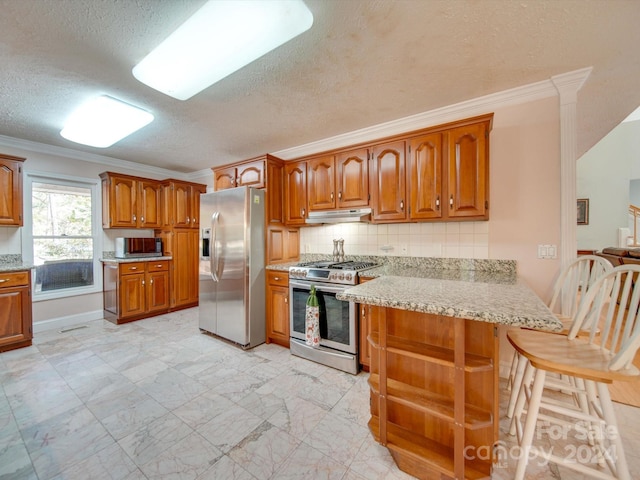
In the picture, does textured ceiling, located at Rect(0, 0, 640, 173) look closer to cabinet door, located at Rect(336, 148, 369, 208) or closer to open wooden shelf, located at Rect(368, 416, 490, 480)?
cabinet door, located at Rect(336, 148, 369, 208)

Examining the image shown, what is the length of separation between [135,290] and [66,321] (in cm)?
95

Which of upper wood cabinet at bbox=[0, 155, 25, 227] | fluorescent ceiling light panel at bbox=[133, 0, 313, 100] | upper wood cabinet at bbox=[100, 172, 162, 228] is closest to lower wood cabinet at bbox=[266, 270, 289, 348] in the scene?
fluorescent ceiling light panel at bbox=[133, 0, 313, 100]

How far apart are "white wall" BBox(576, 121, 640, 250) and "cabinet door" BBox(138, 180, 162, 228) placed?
9.70 m

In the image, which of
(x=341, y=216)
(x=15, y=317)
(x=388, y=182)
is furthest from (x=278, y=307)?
(x=15, y=317)

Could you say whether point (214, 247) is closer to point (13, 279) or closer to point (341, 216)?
point (341, 216)

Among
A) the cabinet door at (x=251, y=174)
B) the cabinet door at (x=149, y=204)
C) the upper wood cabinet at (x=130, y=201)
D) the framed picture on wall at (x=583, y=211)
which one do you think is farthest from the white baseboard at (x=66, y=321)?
the framed picture on wall at (x=583, y=211)

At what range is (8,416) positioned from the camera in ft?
5.99

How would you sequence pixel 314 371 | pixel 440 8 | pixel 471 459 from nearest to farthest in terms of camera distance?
1. pixel 471 459
2. pixel 440 8
3. pixel 314 371

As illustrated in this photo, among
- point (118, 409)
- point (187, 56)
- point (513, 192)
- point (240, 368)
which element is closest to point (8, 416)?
point (118, 409)

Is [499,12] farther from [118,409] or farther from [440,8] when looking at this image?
[118,409]

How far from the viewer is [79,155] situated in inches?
150

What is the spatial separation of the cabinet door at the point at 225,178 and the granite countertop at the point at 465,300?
254 centimetres

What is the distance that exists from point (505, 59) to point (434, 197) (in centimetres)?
107

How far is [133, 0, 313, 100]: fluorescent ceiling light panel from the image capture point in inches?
49.3
